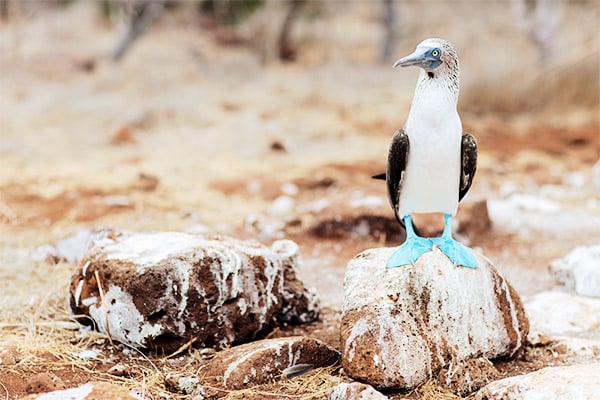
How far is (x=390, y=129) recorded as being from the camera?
30.0ft

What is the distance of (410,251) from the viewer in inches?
126

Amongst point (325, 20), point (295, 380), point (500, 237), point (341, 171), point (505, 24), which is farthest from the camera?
point (325, 20)

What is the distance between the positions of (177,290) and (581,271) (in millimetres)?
2301

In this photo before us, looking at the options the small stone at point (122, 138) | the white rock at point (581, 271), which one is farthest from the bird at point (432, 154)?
the small stone at point (122, 138)

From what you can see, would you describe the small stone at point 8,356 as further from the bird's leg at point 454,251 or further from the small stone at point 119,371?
the bird's leg at point 454,251

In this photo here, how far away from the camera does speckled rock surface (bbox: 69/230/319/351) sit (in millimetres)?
3266

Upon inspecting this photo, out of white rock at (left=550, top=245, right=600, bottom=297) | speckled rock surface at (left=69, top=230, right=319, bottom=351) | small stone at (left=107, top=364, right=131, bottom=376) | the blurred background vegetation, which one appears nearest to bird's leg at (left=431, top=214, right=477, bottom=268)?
speckled rock surface at (left=69, top=230, right=319, bottom=351)

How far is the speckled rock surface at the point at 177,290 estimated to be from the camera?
10.7ft

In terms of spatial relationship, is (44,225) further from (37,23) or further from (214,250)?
(37,23)

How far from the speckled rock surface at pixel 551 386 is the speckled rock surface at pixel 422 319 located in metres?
0.27

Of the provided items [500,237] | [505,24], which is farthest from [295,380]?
[505,24]

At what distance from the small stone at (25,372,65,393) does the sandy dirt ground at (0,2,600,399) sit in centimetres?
9

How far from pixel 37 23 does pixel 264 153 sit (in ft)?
23.7

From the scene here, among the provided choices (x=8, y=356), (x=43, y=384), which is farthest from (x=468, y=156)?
(x=8, y=356)
